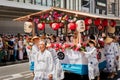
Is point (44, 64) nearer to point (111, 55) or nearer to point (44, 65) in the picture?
point (44, 65)

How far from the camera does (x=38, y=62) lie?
791cm

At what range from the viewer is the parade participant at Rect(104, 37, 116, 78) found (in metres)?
12.6

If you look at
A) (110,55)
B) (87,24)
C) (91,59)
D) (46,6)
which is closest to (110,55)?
(110,55)

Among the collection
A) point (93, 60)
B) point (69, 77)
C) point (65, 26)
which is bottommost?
point (69, 77)

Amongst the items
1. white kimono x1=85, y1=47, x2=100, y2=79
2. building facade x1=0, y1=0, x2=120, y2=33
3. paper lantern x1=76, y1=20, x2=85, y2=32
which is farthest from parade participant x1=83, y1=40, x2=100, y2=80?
building facade x1=0, y1=0, x2=120, y2=33

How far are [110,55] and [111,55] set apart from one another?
2.0 inches

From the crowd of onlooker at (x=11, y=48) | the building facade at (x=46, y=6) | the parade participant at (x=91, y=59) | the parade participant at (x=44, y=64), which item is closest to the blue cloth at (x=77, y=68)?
the parade participant at (x=91, y=59)

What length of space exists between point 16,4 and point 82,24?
1580 centimetres

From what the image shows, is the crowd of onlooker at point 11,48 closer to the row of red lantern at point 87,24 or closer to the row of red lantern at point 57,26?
the row of red lantern at point 57,26

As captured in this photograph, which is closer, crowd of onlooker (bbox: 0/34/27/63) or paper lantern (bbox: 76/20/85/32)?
paper lantern (bbox: 76/20/85/32)

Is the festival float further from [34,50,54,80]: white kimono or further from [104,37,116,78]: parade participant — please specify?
[34,50,54,80]: white kimono

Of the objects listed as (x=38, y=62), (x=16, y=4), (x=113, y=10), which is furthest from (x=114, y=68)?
(x=113, y=10)

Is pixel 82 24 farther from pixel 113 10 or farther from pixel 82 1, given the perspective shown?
pixel 113 10

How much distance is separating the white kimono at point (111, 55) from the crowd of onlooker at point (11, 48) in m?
7.31
